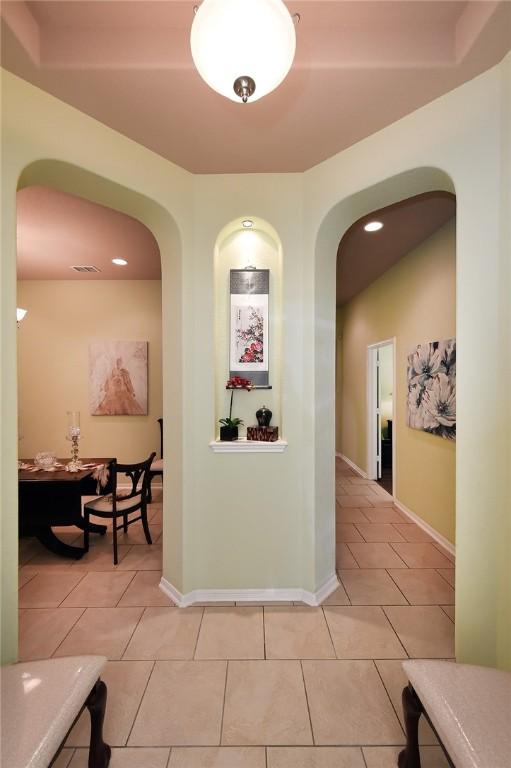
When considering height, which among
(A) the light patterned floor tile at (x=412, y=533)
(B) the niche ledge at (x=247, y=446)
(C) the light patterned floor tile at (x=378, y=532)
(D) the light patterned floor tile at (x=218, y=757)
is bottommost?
(A) the light patterned floor tile at (x=412, y=533)

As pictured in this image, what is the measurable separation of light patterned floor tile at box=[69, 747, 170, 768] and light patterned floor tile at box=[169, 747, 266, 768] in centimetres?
4

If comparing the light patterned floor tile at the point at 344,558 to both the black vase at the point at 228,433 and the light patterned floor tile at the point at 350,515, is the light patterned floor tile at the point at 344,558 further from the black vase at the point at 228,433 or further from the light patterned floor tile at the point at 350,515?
the black vase at the point at 228,433

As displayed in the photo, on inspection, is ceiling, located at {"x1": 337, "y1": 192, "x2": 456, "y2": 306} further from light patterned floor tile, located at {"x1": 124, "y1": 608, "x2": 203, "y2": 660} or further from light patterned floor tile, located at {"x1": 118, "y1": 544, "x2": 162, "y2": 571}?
light patterned floor tile, located at {"x1": 118, "y1": 544, "x2": 162, "y2": 571}

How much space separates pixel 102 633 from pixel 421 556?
102 inches

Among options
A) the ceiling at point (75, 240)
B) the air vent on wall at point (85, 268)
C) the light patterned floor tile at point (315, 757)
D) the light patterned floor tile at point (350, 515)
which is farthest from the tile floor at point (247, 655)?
the air vent on wall at point (85, 268)

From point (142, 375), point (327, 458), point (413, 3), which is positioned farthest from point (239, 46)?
point (142, 375)

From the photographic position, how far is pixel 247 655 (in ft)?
6.15

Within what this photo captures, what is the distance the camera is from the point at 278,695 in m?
1.64

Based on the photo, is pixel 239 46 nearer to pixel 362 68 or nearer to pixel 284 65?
pixel 284 65

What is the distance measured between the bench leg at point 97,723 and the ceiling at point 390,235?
343cm

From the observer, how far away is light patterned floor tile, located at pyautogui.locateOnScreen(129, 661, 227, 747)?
1.45 m

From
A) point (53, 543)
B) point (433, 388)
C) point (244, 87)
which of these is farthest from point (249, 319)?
point (53, 543)

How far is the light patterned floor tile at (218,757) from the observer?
4.41 feet

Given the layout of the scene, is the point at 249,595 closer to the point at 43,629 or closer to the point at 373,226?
the point at 43,629
